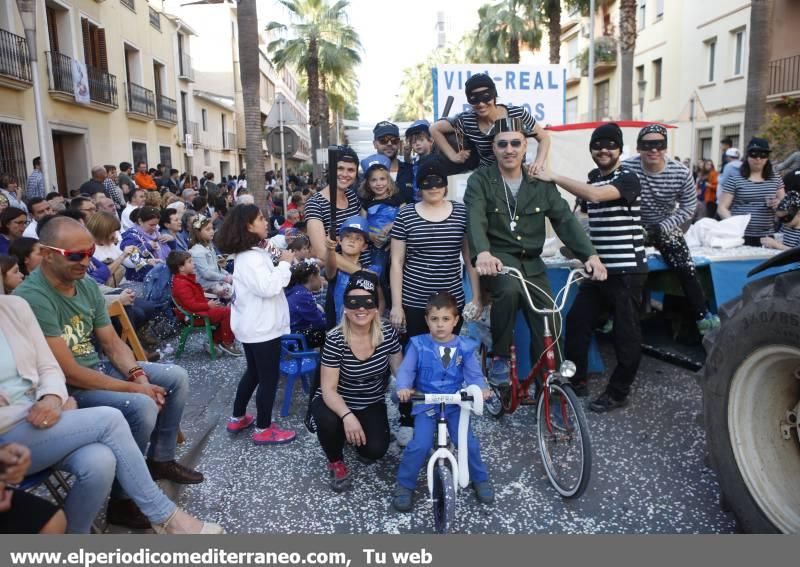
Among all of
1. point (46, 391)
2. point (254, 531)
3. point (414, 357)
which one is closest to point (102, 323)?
point (46, 391)

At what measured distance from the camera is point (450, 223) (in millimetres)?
4098

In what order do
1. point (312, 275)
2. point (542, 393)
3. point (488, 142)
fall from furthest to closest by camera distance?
point (312, 275) < point (488, 142) < point (542, 393)

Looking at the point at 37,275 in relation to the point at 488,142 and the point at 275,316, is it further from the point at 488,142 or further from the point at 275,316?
the point at 488,142

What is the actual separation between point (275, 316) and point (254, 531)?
1452mm

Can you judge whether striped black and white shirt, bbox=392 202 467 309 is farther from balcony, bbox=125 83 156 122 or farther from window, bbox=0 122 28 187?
balcony, bbox=125 83 156 122

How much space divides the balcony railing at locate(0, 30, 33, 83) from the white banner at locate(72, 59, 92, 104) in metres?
2.34

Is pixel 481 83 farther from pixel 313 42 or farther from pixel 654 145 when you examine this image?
pixel 313 42

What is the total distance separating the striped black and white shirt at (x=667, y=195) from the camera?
4.84 m

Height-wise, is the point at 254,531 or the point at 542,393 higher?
the point at 542,393

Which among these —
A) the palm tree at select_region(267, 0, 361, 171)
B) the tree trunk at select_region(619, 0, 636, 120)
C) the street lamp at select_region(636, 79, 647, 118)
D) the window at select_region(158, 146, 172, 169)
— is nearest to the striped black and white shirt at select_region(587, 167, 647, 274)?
the tree trunk at select_region(619, 0, 636, 120)

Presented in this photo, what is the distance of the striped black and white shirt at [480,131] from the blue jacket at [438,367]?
6.42ft

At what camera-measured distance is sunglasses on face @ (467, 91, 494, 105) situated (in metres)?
4.57

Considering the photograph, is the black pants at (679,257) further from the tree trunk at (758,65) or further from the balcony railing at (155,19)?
the balcony railing at (155,19)

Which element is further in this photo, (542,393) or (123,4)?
(123,4)
